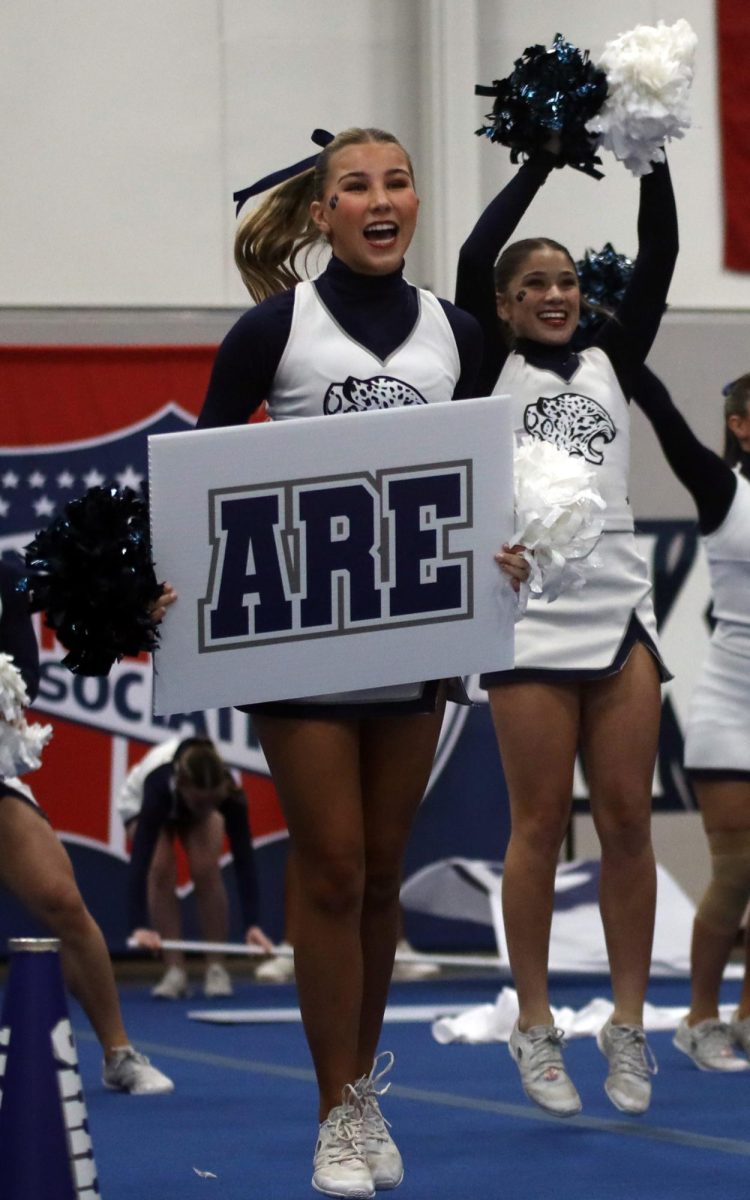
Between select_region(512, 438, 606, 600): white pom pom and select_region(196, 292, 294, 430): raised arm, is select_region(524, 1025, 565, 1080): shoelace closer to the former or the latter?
select_region(512, 438, 606, 600): white pom pom

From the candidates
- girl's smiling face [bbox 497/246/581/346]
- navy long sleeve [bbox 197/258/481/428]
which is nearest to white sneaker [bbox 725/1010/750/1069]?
girl's smiling face [bbox 497/246/581/346]

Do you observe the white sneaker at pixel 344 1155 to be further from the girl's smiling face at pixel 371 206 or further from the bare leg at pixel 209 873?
the bare leg at pixel 209 873

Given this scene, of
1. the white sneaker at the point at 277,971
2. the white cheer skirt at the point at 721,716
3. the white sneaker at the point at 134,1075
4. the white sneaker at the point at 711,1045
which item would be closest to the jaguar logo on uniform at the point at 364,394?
the white cheer skirt at the point at 721,716

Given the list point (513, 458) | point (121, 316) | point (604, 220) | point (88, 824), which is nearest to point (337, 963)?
point (513, 458)

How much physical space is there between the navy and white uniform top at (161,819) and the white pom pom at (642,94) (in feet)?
14.9

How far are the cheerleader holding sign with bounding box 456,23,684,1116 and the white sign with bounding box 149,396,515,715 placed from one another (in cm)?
73

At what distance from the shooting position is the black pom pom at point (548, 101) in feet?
12.5

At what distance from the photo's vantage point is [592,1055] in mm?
5434

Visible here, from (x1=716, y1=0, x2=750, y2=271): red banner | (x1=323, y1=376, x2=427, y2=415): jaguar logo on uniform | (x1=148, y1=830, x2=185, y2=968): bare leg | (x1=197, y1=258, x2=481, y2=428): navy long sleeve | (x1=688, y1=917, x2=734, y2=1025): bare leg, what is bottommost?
(x1=148, y1=830, x2=185, y2=968): bare leg

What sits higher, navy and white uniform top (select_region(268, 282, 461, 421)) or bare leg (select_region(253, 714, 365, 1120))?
navy and white uniform top (select_region(268, 282, 461, 421))

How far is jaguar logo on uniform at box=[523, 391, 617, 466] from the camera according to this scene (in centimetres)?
399

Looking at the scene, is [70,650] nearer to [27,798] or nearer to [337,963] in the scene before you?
[337,963]

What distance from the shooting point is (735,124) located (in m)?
9.93

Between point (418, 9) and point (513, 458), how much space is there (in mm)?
7024
